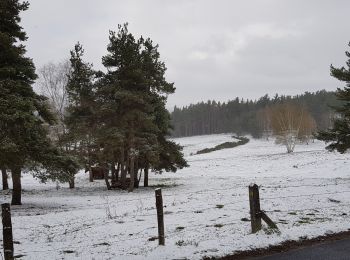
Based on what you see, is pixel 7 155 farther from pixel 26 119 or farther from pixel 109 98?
pixel 109 98

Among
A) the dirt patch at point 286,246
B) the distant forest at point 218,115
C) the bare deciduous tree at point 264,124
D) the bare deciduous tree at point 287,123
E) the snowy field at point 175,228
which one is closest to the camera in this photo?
the dirt patch at point 286,246

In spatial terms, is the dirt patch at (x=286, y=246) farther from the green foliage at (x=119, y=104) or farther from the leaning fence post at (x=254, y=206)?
the green foliage at (x=119, y=104)

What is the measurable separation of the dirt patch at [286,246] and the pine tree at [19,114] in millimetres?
12368

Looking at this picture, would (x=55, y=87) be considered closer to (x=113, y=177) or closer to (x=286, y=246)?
(x=113, y=177)

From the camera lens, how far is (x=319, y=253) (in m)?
8.76

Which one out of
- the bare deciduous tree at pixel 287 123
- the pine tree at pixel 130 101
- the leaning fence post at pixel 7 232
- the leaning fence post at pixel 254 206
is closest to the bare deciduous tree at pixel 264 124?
the bare deciduous tree at pixel 287 123

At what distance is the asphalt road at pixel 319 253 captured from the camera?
8.42 metres

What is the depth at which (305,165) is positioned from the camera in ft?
156

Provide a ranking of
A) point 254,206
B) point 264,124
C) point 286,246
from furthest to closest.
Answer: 1. point 264,124
2. point 254,206
3. point 286,246

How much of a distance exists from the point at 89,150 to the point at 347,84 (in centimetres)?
1939

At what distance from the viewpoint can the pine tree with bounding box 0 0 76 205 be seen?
1809 cm

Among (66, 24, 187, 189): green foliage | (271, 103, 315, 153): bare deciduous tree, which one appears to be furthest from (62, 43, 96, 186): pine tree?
(271, 103, 315, 153): bare deciduous tree

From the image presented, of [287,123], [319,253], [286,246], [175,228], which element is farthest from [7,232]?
[287,123]

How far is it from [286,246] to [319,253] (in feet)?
2.86
